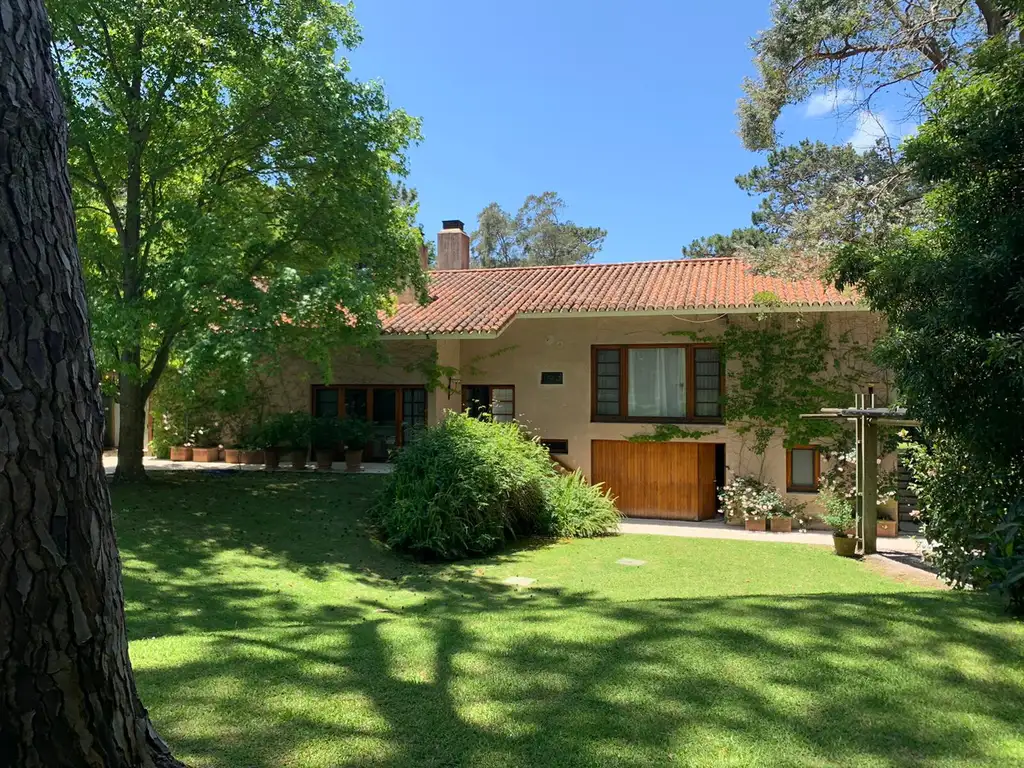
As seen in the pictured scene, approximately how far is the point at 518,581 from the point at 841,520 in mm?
6581

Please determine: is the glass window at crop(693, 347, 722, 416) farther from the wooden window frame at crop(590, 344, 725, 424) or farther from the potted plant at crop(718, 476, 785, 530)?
the potted plant at crop(718, 476, 785, 530)

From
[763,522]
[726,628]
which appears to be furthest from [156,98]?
[763,522]

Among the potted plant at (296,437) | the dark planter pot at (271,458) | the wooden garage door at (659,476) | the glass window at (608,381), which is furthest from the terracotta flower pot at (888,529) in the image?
the dark planter pot at (271,458)

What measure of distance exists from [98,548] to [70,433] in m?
0.37

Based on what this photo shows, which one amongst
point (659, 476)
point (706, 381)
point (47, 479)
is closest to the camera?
point (47, 479)

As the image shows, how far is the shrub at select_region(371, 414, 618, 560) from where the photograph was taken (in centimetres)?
1104

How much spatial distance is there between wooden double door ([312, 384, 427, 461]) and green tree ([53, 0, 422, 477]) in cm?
533

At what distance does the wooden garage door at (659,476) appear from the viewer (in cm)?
1543

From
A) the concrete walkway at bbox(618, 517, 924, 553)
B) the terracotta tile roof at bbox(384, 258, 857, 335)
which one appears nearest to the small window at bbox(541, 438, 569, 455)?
the concrete walkway at bbox(618, 517, 924, 553)

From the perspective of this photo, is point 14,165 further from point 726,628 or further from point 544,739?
point 726,628

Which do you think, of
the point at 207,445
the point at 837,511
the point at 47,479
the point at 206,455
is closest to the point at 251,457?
the point at 206,455

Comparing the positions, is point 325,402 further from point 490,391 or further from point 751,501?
point 751,501

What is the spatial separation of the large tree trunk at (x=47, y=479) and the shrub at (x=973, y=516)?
16.9 feet

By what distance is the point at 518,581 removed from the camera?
9.44 meters
